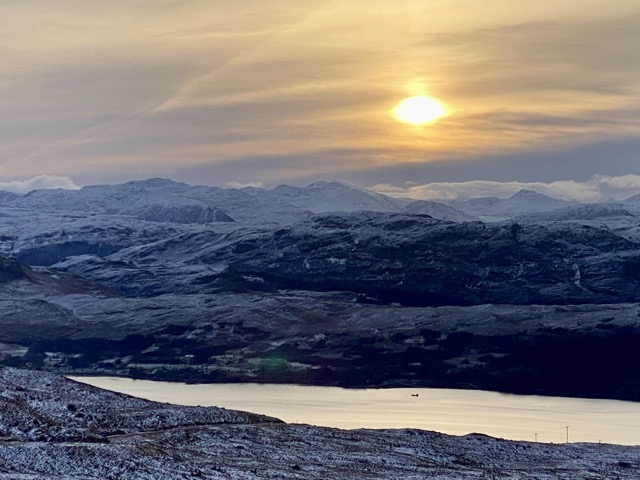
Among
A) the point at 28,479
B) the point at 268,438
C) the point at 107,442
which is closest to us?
the point at 28,479

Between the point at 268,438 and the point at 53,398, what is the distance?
2033 centimetres

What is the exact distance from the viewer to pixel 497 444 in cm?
12519

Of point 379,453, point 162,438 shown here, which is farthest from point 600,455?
point 162,438

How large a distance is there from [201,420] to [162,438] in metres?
12.8

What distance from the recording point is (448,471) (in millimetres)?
100000

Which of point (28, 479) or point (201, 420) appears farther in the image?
point (201, 420)

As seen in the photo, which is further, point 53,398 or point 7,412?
point 53,398

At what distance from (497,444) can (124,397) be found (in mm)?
39132

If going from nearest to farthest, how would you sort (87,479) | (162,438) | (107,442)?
(87,479), (107,442), (162,438)

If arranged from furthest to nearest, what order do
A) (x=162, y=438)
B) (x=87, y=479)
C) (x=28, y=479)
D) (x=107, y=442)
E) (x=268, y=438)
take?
(x=268, y=438) < (x=162, y=438) < (x=107, y=442) < (x=87, y=479) < (x=28, y=479)

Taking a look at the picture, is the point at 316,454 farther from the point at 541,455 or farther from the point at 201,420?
the point at 541,455

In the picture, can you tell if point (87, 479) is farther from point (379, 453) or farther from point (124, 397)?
point (124, 397)

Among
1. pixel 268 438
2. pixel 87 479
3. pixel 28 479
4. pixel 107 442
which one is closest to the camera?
pixel 28 479

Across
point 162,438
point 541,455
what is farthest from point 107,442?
point 541,455
